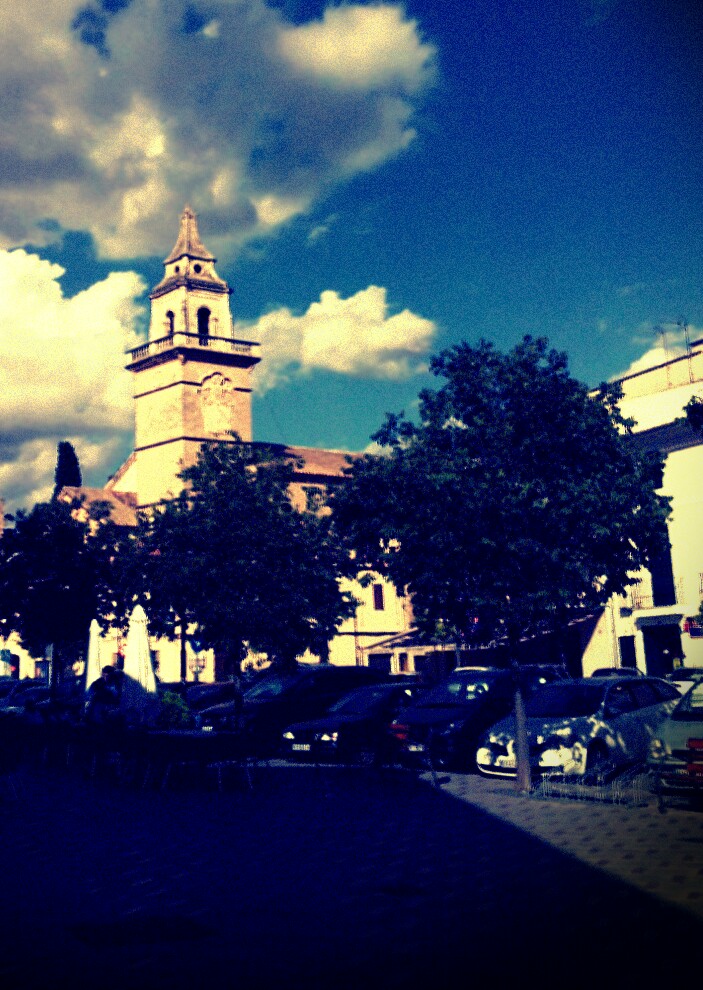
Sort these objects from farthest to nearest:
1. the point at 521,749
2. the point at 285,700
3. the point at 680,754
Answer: the point at 285,700
the point at 521,749
the point at 680,754

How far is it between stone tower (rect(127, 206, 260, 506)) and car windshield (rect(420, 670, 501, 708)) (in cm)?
4417

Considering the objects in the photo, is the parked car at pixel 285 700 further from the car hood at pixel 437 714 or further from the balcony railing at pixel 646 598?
the balcony railing at pixel 646 598

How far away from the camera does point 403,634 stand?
5700cm

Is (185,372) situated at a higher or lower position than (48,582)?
higher

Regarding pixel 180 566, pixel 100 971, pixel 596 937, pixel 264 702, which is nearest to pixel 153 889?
pixel 100 971

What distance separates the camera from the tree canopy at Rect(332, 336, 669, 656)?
14367 mm

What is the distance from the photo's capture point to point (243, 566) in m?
25.8

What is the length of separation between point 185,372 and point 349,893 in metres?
56.1

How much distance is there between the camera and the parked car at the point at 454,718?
1614 centimetres

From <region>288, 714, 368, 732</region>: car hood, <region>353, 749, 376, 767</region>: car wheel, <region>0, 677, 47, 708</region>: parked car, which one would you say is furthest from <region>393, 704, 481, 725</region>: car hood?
<region>0, 677, 47, 708</region>: parked car

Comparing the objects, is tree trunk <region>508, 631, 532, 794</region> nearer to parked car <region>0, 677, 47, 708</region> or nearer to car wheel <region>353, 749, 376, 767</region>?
car wheel <region>353, 749, 376, 767</region>

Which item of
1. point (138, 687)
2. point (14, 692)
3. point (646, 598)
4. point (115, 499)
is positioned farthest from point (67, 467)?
point (138, 687)

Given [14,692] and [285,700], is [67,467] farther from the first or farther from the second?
[285,700]

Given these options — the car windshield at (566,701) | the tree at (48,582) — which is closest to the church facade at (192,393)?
the tree at (48,582)
